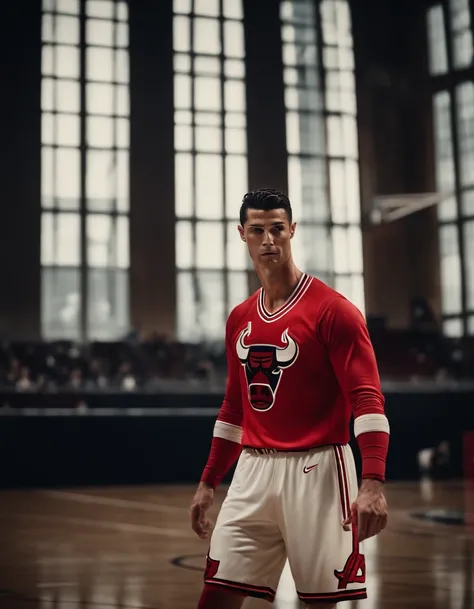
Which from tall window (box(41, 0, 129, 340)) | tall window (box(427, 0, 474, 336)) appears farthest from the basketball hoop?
tall window (box(41, 0, 129, 340))

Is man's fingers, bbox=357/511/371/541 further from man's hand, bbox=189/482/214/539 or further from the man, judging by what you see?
man's hand, bbox=189/482/214/539

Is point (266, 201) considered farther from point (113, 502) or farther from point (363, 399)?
point (113, 502)

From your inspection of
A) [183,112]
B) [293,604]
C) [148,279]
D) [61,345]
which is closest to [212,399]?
[61,345]

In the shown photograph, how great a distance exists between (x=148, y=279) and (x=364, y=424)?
18.9 meters

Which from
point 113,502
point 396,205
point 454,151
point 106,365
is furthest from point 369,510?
point 454,151

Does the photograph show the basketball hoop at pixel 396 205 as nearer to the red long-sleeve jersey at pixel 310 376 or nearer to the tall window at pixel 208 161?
the tall window at pixel 208 161

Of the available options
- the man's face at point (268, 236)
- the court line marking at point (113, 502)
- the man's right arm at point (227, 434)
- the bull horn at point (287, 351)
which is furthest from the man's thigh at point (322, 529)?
the court line marking at point (113, 502)

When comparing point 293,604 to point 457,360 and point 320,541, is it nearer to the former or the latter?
point 320,541

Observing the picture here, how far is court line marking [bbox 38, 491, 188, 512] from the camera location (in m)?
8.62

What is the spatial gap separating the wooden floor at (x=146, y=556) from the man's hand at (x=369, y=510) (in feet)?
7.59

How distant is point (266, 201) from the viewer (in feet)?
8.19

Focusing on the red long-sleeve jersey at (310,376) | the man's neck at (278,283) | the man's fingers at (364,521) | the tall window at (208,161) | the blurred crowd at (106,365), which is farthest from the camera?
the tall window at (208,161)

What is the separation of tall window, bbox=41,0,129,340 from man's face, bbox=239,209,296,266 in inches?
722

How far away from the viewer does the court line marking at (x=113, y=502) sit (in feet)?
28.3
